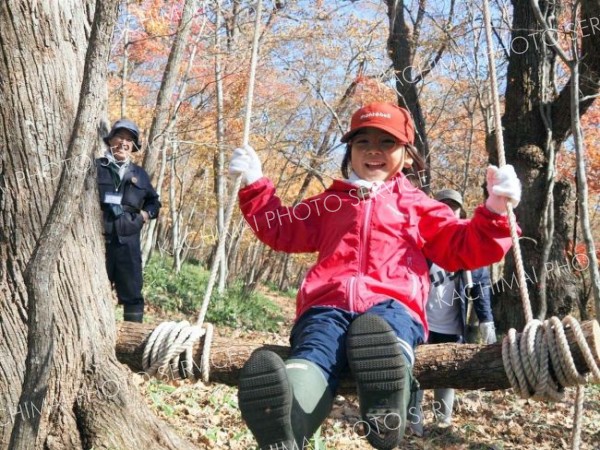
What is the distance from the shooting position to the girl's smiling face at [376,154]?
2.71 m

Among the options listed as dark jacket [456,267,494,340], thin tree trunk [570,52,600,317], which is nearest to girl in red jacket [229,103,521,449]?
dark jacket [456,267,494,340]

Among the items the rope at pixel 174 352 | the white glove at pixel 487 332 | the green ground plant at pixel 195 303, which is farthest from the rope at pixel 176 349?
the green ground plant at pixel 195 303

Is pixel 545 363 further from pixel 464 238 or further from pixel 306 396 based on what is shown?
pixel 306 396

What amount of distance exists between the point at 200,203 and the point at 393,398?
20883mm

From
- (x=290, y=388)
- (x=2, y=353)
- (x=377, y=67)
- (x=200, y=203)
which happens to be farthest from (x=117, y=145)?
(x=200, y=203)

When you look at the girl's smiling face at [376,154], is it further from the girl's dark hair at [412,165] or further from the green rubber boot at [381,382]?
the green rubber boot at [381,382]

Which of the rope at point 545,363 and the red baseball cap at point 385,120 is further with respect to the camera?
the red baseball cap at point 385,120

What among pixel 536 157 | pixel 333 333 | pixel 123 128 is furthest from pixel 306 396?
pixel 536 157

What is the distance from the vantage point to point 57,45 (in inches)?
96.0

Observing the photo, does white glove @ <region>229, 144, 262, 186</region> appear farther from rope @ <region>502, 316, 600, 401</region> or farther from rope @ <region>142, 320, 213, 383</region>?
rope @ <region>502, 316, 600, 401</region>

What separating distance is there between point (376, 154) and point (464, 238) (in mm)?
544

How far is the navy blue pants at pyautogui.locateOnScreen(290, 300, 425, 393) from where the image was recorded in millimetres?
2158

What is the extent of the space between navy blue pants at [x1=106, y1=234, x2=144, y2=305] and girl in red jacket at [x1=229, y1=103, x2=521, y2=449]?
1768 mm

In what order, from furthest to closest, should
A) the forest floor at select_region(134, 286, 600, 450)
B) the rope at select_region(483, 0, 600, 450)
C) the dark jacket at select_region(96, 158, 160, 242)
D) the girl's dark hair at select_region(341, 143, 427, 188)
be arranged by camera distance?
the dark jacket at select_region(96, 158, 160, 242) < the forest floor at select_region(134, 286, 600, 450) < the girl's dark hair at select_region(341, 143, 427, 188) < the rope at select_region(483, 0, 600, 450)
